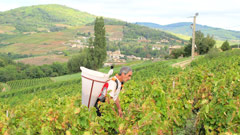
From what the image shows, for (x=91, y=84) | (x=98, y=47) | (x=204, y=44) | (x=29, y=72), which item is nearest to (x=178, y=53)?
(x=204, y=44)

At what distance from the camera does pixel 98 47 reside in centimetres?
5006

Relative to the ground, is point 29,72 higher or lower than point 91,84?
lower

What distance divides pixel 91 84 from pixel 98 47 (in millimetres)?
46813

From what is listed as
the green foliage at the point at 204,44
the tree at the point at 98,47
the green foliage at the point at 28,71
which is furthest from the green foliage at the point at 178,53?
the green foliage at the point at 28,71

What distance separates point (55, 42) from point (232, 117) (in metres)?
147

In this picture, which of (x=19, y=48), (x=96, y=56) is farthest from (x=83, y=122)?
(x=19, y=48)

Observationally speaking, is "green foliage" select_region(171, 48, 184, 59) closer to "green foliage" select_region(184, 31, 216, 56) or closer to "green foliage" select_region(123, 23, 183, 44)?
"green foliage" select_region(184, 31, 216, 56)

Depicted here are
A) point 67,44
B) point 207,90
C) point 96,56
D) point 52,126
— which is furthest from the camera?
point 67,44

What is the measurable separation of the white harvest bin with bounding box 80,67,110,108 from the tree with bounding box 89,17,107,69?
46.5 metres

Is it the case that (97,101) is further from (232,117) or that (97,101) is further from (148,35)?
(148,35)

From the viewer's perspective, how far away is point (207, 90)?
6.57 m

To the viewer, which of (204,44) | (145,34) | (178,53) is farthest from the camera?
(145,34)

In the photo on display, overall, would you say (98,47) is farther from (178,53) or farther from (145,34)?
(145,34)

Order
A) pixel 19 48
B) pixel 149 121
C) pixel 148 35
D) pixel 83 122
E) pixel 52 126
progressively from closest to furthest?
pixel 149 121
pixel 83 122
pixel 52 126
pixel 19 48
pixel 148 35
